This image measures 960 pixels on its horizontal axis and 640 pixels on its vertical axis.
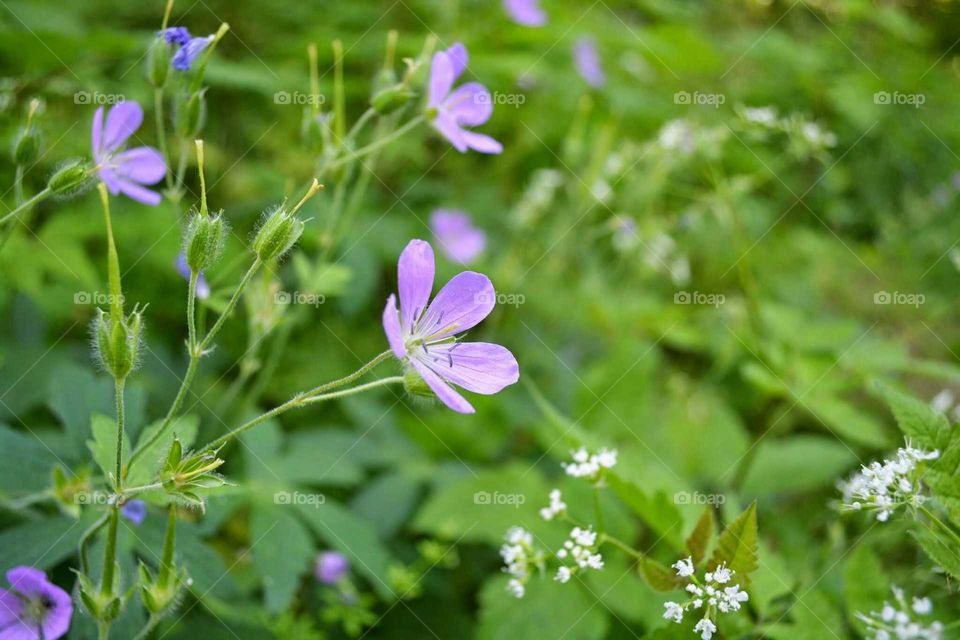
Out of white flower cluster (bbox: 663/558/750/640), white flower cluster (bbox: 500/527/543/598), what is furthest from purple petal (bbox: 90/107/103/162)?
white flower cluster (bbox: 663/558/750/640)

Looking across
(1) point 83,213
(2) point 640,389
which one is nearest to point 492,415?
(2) point 640,389

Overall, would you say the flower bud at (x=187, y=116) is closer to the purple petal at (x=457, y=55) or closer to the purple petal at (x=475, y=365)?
the purple petal at (x=457, y=55)

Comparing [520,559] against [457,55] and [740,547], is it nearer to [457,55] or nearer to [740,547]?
[740,547]

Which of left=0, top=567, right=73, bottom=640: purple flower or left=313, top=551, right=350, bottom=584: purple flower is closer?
left=0, top=567, right=73, bottom=640: purple flower

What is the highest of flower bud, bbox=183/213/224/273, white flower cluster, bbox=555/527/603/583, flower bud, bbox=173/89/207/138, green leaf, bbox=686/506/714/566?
flower bud, bbox=173/89/207/138

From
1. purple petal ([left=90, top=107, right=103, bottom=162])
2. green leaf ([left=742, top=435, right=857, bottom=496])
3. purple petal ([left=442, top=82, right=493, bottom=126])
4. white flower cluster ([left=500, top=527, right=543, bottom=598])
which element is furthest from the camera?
green leaf ([left=742, top=435, right=857, bottom=496])

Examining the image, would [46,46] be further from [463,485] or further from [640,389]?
[640,389]

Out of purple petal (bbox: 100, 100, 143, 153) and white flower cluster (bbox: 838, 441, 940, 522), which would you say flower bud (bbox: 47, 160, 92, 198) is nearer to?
purple petal (bbox: 100, 100, 143, 153)

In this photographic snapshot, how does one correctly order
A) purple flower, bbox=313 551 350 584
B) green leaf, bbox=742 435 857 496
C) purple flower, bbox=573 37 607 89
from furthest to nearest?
purple flower, bbox=573 37 607 89 < green leaf, bbox=742 435 857 496 < purple flower, bbox=313 551 350 584

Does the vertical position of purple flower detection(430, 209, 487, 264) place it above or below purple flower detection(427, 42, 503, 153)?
below
